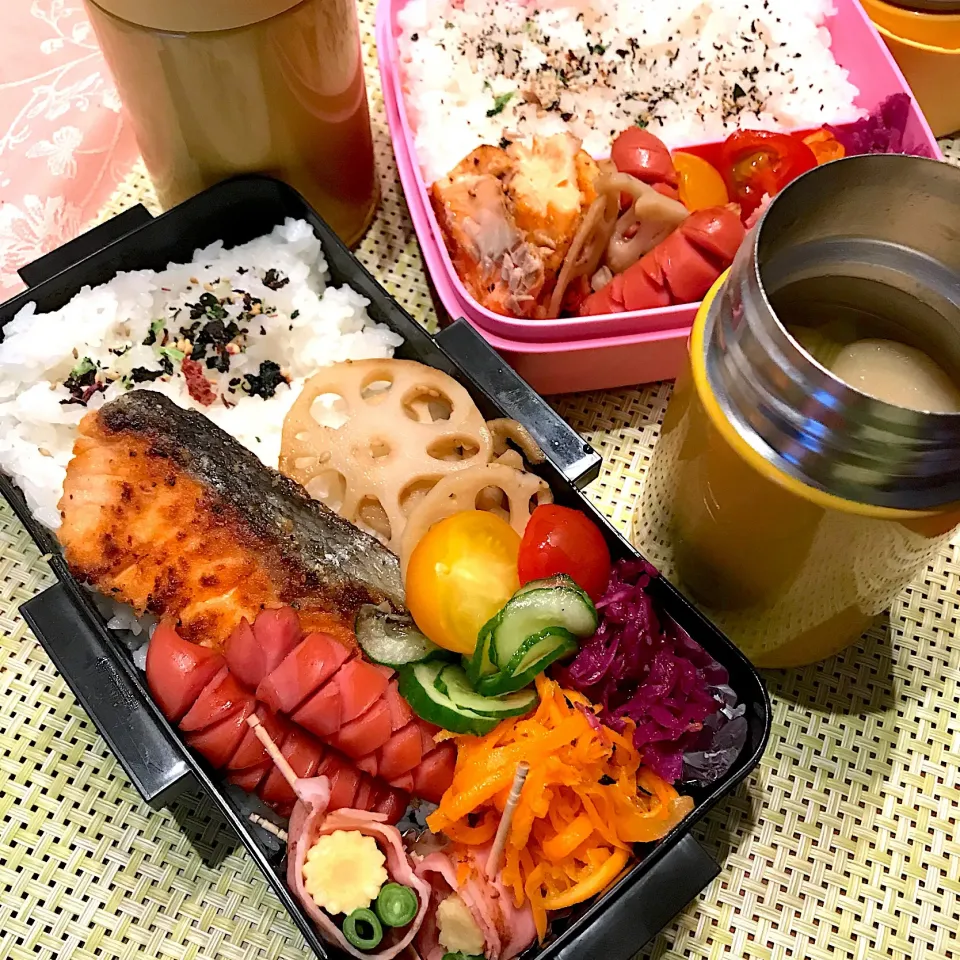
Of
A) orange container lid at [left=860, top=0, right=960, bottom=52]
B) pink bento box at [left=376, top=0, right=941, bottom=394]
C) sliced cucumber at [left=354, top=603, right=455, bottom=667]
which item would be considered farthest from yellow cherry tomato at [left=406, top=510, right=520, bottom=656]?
orange container lid at [left=860, top=0, right=960, bottom=52]

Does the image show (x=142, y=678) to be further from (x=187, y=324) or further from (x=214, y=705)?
(x=187, y=324)

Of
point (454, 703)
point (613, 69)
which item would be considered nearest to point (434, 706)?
point (454, 703)

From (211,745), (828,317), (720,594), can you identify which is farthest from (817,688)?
(211,745)

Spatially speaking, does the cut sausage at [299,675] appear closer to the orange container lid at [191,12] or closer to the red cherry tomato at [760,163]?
the orange container lid at [191,12]

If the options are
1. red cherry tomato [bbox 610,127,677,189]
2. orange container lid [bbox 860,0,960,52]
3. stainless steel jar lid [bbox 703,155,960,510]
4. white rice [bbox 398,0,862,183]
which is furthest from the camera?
white rice [bbox 398,0,862,183]

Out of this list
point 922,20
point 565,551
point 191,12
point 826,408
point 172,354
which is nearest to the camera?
point 826,408

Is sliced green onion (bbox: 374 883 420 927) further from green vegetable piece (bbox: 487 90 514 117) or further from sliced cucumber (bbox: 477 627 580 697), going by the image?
green vegetable piece (bbox: 487 90 514 117)
